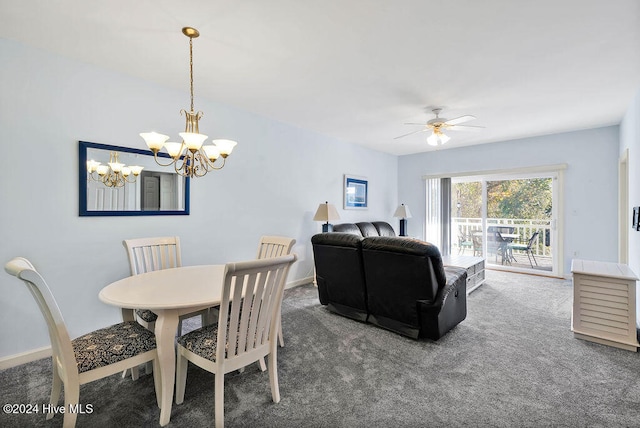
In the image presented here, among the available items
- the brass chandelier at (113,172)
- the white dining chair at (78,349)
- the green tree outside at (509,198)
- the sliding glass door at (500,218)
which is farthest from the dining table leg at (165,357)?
the green tree outside at (509,198)

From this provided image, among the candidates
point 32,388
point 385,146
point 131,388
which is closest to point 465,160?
point 385,146

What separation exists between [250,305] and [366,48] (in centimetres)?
208

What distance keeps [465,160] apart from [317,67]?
4396 millimetres

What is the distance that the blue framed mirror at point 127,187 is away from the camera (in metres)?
2.54

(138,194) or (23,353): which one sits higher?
(138,194)

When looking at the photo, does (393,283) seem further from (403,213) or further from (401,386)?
(403,213)

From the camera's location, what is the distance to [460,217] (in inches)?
243

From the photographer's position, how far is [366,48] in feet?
7.55

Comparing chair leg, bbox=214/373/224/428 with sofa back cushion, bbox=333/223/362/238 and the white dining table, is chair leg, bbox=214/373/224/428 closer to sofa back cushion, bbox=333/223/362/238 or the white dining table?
the white dining table

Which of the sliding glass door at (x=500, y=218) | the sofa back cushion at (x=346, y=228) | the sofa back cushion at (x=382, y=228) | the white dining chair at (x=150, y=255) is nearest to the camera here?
the white dining chair at (x=150, y=255)

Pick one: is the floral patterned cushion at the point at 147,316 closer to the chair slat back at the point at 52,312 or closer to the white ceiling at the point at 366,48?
the chair slat back at the point at 52,312

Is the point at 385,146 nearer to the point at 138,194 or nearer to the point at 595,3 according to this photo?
the point at 595,3

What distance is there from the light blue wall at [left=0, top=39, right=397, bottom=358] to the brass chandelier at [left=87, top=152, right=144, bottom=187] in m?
0.13

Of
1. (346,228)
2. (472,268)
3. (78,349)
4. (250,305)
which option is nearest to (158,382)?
(78,349)
